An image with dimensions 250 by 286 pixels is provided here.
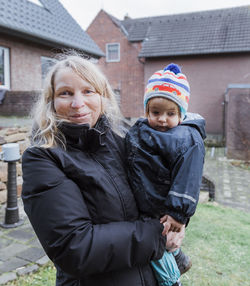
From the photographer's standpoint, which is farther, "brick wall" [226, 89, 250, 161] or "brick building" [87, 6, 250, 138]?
"brick building" [87, 6, 250, 138]

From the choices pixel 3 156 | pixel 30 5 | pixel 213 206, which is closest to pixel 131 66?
pixel 30 5

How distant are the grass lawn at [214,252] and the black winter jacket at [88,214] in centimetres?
194

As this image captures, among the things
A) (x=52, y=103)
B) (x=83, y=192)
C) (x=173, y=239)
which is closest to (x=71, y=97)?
(x=52, y=103)

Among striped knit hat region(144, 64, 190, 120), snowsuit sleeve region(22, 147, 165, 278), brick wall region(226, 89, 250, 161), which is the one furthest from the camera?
brick wall region(226, 89, 250, 161)

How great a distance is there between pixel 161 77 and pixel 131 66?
19169 mm

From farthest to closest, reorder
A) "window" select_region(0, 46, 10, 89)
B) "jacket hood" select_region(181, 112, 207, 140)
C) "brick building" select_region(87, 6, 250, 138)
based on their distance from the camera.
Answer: "brick building" select_region(87, 6, 250, 138) < "window" select_region(0, 46, 10, 89) < "jacket hood" select_region(181, 112, 207, 140)

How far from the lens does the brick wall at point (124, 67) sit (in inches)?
792

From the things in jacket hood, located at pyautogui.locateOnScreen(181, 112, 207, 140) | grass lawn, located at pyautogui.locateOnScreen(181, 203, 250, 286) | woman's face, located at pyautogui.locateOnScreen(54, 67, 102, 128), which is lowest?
grass lawn, located at pyautogui.locateOnScreen(181, 203, 250, 286)

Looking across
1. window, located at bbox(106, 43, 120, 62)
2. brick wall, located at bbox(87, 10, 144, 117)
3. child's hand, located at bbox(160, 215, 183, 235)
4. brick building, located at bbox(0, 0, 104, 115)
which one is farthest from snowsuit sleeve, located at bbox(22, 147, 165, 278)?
window, located at bbox(106, 43, 120, 62)

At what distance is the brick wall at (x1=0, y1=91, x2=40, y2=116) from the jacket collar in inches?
288

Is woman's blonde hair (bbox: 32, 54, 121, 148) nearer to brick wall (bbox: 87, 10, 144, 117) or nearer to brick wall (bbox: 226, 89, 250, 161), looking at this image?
brick wall (bbox: 226, 89, 250, 161)

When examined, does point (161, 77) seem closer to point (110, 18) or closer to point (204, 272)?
point (204, 272)

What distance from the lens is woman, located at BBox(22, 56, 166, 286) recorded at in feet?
3.71

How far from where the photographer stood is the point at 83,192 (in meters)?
1.26
